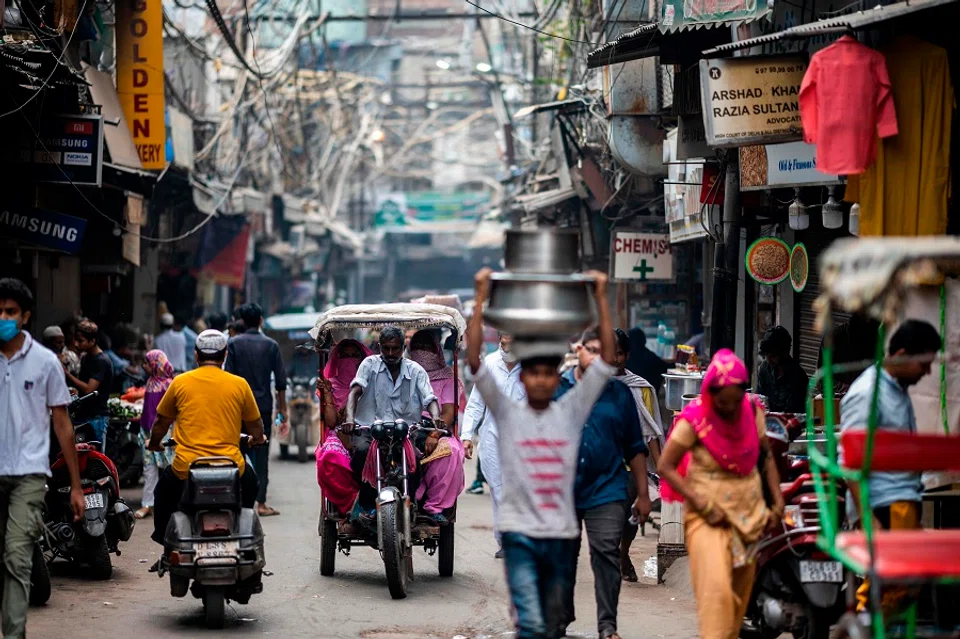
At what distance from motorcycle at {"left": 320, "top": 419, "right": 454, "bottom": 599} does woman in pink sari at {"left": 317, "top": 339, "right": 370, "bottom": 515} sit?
26 centimetres

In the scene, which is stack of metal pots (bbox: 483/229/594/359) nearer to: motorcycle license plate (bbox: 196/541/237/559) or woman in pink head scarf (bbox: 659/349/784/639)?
woman in pink head scarf (bbox: 659/349/784/639)

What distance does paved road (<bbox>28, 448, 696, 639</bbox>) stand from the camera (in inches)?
329

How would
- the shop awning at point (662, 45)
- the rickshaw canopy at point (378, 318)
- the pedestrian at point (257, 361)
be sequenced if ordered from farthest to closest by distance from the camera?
1. the pedestrian at point (257, 361)
2. the shop awning at point (662, 45)
3. the rickshaw canopy at point (378, 318)

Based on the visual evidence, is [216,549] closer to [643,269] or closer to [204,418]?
[204,418]

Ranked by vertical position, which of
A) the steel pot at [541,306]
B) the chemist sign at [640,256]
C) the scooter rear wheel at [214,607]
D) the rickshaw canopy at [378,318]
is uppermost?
the chemist sign at [640,256]

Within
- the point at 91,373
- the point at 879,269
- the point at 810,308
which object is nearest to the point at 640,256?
the point at 810,308

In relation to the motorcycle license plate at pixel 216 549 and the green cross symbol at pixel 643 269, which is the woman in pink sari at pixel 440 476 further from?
the green cross symbol at pixel 643 269

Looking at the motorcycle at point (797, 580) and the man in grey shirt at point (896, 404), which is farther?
the motorcycle at point (797, 580)

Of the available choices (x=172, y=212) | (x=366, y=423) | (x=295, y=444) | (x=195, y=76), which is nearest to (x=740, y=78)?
(x=366, y=423)

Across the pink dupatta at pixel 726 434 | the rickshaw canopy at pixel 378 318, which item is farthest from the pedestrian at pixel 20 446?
the rickshaw canopy at pixel 378 318

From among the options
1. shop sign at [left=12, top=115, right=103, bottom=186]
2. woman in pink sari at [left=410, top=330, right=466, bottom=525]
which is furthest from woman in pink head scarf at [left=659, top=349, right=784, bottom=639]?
shop sign at [left=12, top=115, right=103, bottom=186]

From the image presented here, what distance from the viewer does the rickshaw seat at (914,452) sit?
5.38 m

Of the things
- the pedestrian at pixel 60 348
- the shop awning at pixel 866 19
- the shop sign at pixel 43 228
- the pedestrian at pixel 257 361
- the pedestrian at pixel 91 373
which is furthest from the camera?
the shop sign at pixel 43 228

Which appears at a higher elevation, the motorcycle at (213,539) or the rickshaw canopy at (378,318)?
the rickshaw canopy at (378,318)
